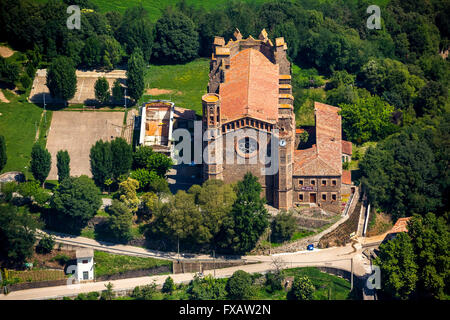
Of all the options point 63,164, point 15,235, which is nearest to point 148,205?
point 63,164

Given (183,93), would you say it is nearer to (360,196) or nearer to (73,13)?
(73,13)

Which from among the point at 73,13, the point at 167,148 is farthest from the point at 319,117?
the point at 73,13

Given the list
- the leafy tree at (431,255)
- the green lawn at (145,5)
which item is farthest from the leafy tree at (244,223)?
the green lawn at (145,5)

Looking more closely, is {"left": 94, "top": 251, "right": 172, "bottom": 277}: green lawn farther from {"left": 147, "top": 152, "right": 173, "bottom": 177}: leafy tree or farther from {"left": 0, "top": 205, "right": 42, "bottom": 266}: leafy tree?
{"left": 147, "top": 152, "right": 173, "bottom": 177}: leafy tree

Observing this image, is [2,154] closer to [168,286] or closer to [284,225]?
[168,286]

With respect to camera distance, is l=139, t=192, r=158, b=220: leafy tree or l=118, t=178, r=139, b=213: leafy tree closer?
l=139, t=192, r=158, b=220: leafy tree

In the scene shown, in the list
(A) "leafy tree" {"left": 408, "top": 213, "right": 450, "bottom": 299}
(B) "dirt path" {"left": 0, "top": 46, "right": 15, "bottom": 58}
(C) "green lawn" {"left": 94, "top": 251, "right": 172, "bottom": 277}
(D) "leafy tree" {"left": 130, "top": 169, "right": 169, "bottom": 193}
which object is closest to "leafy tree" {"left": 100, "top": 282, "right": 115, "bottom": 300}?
(C) "green lawn" {"left": 94, "top": 251, "right": 172, "bottom": 277}

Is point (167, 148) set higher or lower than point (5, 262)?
higher
